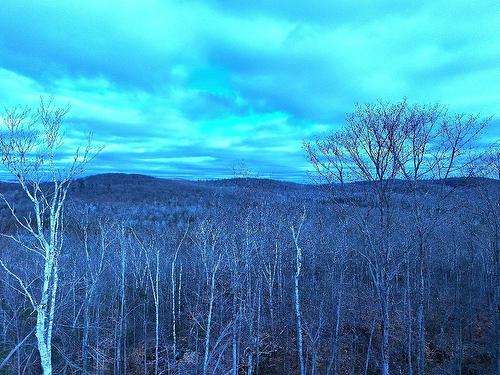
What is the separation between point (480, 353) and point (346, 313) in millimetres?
8383

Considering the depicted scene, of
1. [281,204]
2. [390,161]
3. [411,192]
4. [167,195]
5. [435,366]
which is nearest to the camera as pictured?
[390,161]

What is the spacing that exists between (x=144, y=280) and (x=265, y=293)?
45.6 ft

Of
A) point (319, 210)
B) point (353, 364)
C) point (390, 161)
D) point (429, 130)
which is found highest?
point (429, 130)

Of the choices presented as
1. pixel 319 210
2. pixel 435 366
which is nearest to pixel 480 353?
pixel 435 366

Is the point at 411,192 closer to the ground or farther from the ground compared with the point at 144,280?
farther from the ground

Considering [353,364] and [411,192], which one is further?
[353,364]

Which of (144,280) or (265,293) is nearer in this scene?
(265,293)

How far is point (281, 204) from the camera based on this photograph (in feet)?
91.6

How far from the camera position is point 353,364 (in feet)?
68.2

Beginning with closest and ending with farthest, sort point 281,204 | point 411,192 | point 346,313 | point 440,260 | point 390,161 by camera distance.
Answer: point 390,161 < point 411,192 < point 346,313 < point 281,204 < point 440,260

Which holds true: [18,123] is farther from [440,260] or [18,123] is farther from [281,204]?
[440,260]

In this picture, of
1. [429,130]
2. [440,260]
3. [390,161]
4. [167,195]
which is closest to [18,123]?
[390,161]

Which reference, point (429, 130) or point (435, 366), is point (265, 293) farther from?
point (429, 130)

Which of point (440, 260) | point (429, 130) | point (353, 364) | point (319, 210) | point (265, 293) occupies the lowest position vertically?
point (353, 364)
